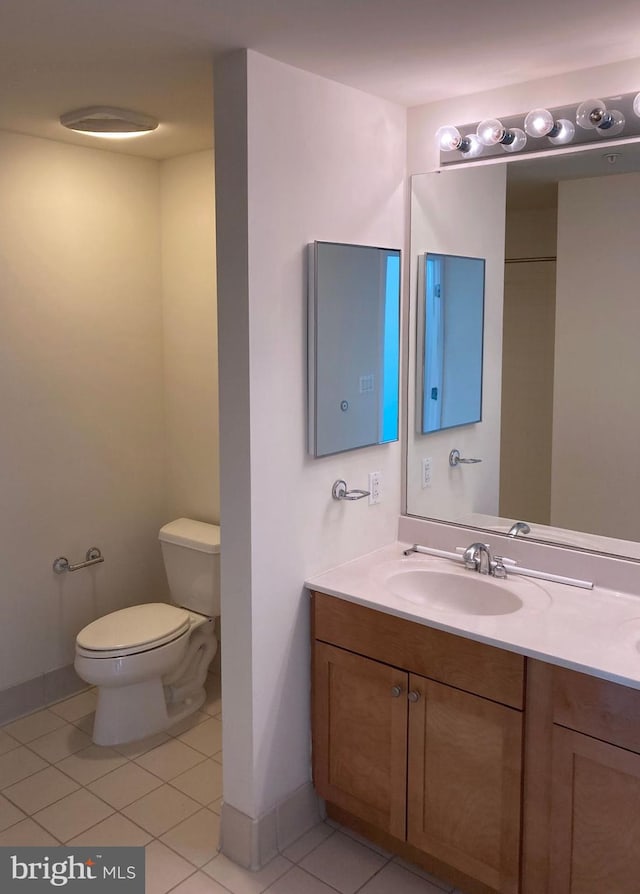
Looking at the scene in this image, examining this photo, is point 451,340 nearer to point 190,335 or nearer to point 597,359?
point 597,359

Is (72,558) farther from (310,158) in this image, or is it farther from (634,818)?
(634,818)

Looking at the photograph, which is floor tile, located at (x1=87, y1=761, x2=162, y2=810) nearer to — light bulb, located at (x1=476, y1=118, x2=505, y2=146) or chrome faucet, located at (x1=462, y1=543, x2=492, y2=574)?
chrome faucet, located at (x1=462, y1=543, x2=492, y2=574)

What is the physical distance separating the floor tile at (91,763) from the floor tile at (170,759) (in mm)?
91

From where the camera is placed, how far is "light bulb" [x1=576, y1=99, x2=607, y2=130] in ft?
6.95

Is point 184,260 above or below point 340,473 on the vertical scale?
above

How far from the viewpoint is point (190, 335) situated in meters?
3.40

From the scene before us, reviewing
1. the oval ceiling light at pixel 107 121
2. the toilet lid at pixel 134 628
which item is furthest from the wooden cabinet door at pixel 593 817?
the oval ceiling light at pixel 107 121

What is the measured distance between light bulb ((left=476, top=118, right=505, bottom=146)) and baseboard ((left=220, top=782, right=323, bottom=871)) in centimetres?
203

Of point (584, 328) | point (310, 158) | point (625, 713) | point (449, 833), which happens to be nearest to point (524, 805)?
point (449, 833)

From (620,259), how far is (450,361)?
628 millimetres

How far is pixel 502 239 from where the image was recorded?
2.45m

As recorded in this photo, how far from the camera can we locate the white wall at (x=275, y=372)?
211 cm

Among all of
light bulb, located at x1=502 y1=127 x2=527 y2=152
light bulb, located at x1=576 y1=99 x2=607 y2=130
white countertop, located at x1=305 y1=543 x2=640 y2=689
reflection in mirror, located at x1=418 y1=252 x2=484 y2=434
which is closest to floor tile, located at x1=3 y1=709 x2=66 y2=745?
white countertop, located at x1=305 y1=543 x2=640 y2=689

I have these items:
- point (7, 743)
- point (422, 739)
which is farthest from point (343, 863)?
point (7, 743)
